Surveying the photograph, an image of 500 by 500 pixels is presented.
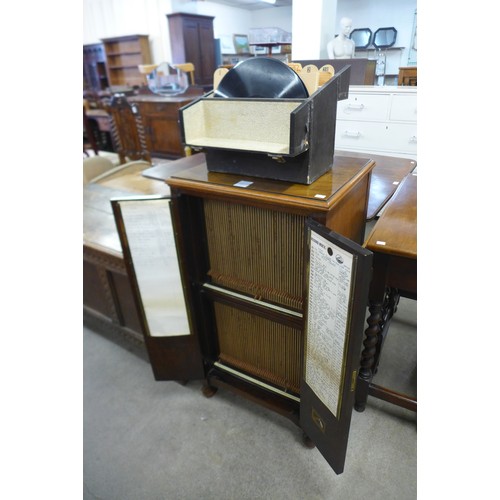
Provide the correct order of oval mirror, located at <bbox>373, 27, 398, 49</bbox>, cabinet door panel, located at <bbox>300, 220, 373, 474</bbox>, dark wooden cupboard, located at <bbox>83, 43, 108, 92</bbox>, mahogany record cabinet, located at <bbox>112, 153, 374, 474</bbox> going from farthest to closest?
A: 1. dark wooden cupboard, located at <bbox>83, 43, 108, 92</bbox>
2. oval mirror, located at <bbox>373, 27, 398, 49</bbox>
3. mahogany record cabinet, located at <bbox>112, 153, 374, 474</bbox>
4. cabinet door panel, located at <bbox>300, 220, 373, 474</bbox>

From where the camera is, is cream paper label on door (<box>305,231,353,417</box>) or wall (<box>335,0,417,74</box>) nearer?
cream paper label on door (<box>305,231,353,417</box>)

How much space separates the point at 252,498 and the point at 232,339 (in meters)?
0.63

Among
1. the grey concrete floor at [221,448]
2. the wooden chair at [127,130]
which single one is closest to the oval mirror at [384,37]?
the wooden chair at [127,130]

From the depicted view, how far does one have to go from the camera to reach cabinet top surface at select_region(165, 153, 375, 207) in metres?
1.05

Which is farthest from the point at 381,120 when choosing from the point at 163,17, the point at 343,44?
the point at 163,17

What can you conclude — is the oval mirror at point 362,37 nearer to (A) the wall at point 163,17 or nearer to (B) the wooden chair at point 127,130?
(A) the wall at point 163,17

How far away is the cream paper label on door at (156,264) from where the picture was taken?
1.41 m

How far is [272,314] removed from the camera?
1381mm

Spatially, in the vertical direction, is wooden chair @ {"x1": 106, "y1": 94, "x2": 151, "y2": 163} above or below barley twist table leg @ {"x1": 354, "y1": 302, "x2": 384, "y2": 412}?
above

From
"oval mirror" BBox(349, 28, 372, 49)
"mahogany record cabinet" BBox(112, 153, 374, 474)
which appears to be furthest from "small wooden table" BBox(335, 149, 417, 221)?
"oval mirror" BBox(349, 28, 372, 49)

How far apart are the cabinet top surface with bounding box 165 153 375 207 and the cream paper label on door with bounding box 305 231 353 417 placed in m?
0.12

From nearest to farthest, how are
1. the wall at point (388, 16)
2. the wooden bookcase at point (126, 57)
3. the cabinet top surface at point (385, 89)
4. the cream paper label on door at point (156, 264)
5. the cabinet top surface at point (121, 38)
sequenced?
the cream paper label on door at point (156, 264) → the cabinet top surface at point (385, 89) → the wall at point (388, 16) → the cabinet top surface at point (121, 38) → the wooden bookcase at point (126, 57)

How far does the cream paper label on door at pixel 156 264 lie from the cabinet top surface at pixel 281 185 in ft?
0.59

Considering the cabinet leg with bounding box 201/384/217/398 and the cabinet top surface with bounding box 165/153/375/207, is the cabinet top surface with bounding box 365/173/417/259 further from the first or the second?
the cabinet leg with bounding box 201/384/217/398
